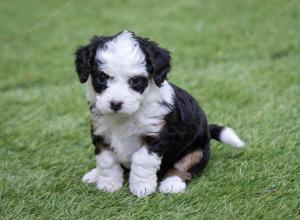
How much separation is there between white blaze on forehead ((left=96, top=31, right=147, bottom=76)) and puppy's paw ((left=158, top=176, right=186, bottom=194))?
3.22 feet

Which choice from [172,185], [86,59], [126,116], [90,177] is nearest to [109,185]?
[90,177]

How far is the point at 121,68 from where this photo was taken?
355 centimetres

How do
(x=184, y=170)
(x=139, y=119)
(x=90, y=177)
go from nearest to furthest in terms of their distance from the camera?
(x=139, y=119) → (x=184, y=170) → (x=90, y=177)

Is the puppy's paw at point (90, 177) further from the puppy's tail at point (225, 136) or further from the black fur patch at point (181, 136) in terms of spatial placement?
the puppy's tail at point (225, 136)

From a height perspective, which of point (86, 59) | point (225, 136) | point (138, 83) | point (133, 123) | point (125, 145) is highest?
point (86, 59)

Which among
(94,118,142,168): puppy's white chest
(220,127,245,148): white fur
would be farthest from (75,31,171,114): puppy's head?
(220,127,245,148): white fur

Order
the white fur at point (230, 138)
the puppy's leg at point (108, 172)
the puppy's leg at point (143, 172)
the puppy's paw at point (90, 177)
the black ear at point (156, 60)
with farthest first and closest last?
1. the white fur at point (230, 138)
2. the puppy's paw at point (90, 177)
3. the puppy's leg at point (108, 172)
4. the puppy's leg at point (143, 172)
5. the black ear at point (156, 60)

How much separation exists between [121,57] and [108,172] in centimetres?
105

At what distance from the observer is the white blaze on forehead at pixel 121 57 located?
11.7 ft

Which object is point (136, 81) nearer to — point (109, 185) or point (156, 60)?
point (156, 60)

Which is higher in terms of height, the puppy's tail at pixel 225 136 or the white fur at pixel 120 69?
the white fur at pixel 120 69

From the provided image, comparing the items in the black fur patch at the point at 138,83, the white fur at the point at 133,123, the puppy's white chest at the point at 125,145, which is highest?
the black fur patch at the point at 138,83

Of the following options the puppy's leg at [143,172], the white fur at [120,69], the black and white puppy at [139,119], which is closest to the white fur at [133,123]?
the black and white puppy at [139,119]

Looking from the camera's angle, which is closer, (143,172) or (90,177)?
(143,172)
